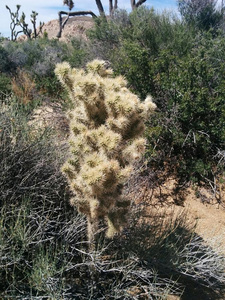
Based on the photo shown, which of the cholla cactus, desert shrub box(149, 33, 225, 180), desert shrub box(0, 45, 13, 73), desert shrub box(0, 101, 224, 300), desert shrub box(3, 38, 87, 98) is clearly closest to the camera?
the cholla cactus

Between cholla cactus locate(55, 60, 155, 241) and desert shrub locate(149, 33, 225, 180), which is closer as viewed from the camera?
cholla cactus locate(55, 60, 155, 241)

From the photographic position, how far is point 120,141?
109 inches

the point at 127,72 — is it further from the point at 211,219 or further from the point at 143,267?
the point at 143,267

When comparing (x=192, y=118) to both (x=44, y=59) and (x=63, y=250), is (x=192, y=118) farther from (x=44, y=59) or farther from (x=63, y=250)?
(x=44, y=59)

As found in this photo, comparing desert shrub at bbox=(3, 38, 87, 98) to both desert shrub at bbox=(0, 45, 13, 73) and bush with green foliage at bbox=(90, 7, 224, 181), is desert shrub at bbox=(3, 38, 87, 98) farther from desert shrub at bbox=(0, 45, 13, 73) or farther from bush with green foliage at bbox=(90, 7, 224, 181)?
bush with green foliage at bbox=(90, 7, 224, 181)

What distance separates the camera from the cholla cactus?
2.64 m

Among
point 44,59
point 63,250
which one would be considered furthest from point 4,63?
point 63,250

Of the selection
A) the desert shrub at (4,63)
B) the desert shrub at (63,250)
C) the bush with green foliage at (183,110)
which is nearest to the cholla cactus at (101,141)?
the desert shrub at (63,250)

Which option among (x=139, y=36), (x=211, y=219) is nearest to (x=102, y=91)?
(x=211, y=219)

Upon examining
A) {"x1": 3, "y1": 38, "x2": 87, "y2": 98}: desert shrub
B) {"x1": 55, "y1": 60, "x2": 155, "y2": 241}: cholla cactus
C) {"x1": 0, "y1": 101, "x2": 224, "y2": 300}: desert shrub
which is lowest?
{"x1": 0, "y1": 101, "x2": 224, "y2": 300}: desert shrub

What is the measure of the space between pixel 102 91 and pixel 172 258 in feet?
5.26

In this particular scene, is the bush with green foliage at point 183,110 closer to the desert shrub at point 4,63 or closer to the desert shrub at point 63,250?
the desert shrub at point 63,250

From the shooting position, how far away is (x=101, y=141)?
2.64 metres

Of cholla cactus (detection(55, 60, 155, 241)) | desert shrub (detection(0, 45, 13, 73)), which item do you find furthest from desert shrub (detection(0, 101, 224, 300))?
desert shrub (detection(0, 45, 13, 73))
